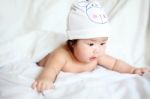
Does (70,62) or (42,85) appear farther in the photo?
(70,62)

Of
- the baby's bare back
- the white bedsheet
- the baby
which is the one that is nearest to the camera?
the white bedsheet

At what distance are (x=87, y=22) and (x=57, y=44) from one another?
0.27 m

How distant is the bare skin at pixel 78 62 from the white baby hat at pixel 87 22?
0.03 metres

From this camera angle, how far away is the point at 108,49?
1.28 m

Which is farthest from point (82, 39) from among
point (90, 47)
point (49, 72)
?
point (49, 72)

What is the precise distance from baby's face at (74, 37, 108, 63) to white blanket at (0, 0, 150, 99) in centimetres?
6

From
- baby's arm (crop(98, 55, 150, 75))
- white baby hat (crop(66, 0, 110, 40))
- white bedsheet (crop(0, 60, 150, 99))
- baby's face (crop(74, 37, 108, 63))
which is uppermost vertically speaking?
white baby hat (crop(66, 0, 110, 40))

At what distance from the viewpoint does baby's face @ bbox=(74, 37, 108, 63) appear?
104 centimetres

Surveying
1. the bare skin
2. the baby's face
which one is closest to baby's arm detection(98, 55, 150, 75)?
the bare skin

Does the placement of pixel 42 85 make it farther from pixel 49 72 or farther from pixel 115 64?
pixel 115 64

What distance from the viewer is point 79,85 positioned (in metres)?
0.96

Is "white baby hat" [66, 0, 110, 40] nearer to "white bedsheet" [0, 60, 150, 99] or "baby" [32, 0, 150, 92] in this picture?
"baby" [32, 0, 150, 92]

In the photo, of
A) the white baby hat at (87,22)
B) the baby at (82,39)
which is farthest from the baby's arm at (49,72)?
the white baby hat at (87,22)

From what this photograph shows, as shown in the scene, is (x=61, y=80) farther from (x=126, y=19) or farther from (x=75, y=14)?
(x=126, y=19)
